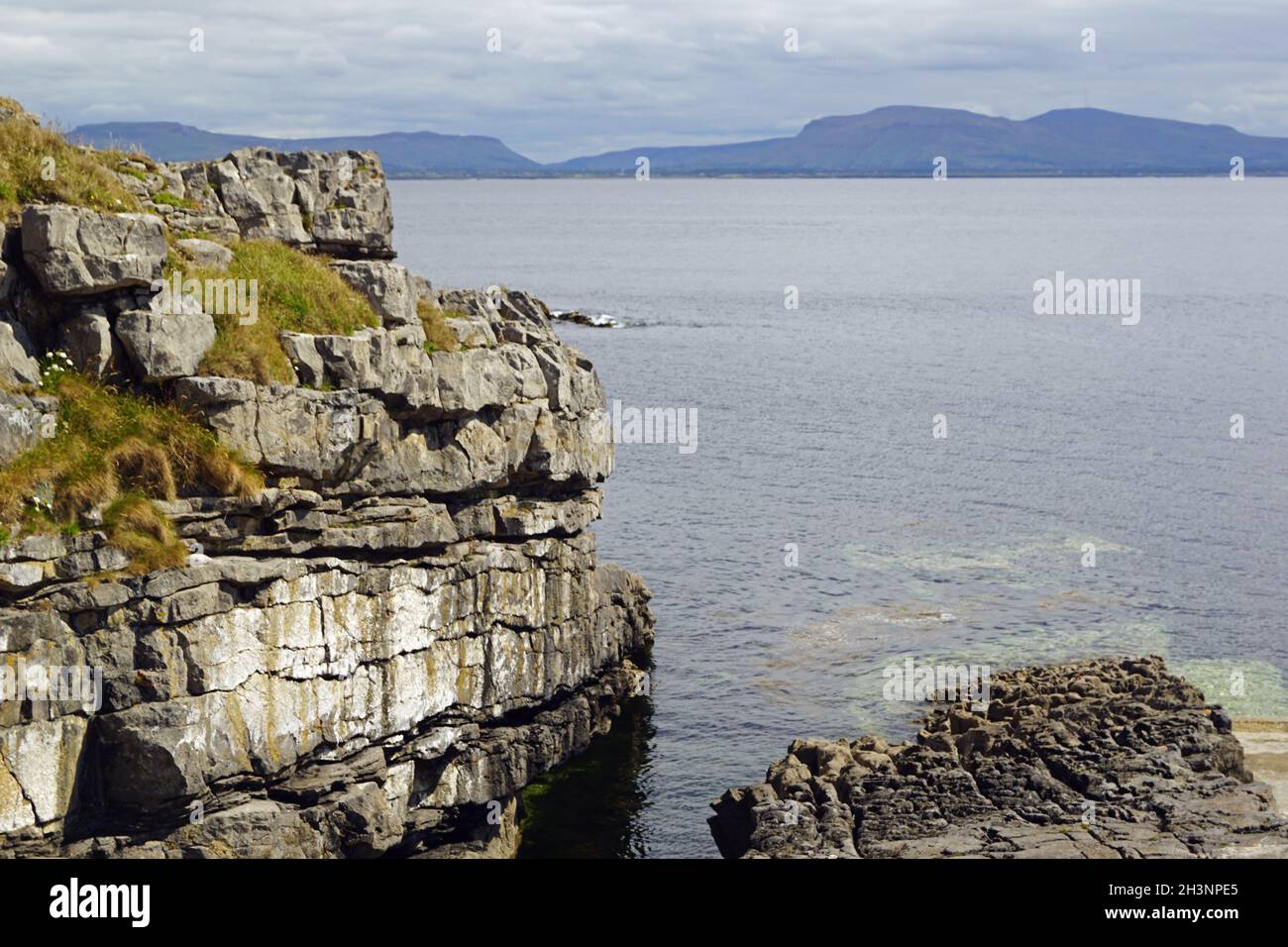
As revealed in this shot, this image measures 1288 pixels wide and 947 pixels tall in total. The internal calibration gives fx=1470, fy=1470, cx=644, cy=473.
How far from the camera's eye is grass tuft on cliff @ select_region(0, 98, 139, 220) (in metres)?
37.3

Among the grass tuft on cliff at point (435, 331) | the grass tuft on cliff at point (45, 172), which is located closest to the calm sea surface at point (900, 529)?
the grass tuft on cliff at point (435, 331)

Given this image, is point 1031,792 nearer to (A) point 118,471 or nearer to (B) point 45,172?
(A) point 118,471

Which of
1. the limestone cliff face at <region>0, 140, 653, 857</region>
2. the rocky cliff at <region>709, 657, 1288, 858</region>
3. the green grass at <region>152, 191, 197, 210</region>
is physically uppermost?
the green grass at <region>152, 191, 197, 210</region>

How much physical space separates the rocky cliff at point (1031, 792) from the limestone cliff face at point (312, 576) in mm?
8844

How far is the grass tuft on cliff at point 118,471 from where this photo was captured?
3434cm

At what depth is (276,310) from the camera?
40.0m

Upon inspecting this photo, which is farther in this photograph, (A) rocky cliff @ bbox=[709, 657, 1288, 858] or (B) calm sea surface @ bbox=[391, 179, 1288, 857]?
(B) calm sea surface @ bbox=[391, 179, 1288, 857]

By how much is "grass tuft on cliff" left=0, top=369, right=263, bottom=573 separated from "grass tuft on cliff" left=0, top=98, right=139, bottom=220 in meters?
4.91

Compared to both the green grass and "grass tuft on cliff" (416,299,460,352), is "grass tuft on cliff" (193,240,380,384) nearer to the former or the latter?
the green grass

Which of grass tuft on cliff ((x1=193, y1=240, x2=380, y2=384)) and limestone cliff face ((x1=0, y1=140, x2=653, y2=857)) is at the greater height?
grass tuft on cliff ((x1=193, y1=240, x2=380, y2=384))

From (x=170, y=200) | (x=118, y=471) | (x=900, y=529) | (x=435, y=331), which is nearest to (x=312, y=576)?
(x=118, y=471)

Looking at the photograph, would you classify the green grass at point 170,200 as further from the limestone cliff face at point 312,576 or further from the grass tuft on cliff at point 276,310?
the grass tuft on cliff at point 276,310

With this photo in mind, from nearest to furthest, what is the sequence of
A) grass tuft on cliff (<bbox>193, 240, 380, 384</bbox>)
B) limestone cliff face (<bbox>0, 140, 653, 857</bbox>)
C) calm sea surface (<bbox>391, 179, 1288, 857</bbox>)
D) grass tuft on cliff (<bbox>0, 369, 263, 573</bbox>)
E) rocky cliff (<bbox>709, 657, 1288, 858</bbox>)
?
grass tuft on cliff (<bbox>0, 369, 263, 573</bbox>), limestone cliff face (<bbox>0, 140, 653, 857</bbox>), grass tuft on cliff (<bbox>193, 240, 380, 384</bbox>), rocky cliff (<bbox>709, 657, 1288, 858</bbox>), calm sea surface (<bbox>391, 179, 1288, 857</bbox>)

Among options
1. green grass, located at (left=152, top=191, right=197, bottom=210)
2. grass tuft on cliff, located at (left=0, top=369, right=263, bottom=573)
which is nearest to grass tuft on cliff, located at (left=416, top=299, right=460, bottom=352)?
green grass, located at (left=152, top=191, right=197, bottom=210)
